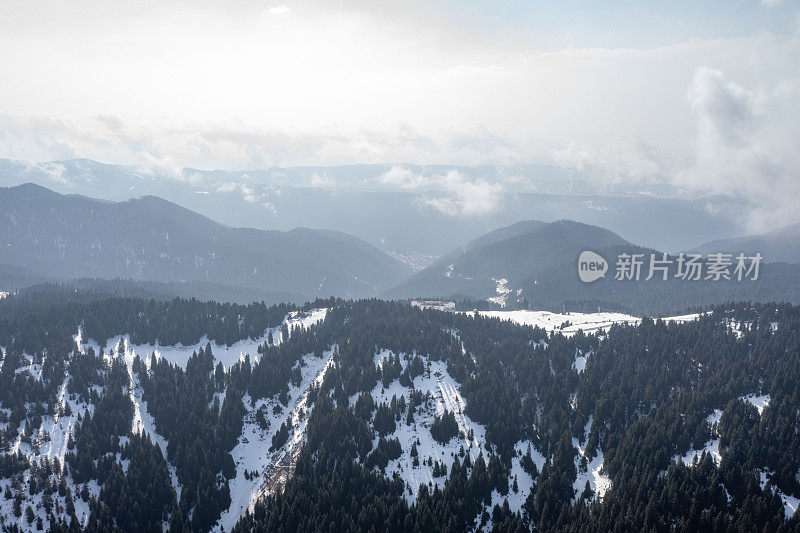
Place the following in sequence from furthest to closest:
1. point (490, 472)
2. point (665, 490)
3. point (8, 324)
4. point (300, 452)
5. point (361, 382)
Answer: point (8, 324) < point (361, 382) < point (300, 452) < point (490, 472) < point (665, 490)

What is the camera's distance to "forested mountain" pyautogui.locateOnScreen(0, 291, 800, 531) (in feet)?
377

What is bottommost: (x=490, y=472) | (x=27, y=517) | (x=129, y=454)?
(x=27, y=517)

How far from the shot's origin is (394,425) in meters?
148

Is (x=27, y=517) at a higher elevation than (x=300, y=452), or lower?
lower

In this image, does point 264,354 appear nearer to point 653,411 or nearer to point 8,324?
point 8,324

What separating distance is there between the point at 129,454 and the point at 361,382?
71.8 meters

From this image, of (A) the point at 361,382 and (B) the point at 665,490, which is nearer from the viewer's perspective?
(B) the point at 665,490

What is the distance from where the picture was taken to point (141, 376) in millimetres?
164750

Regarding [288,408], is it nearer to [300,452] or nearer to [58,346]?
[300,452]

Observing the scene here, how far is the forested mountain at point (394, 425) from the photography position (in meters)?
115

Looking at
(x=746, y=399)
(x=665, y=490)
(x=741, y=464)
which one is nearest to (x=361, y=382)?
(x=665, y=490)

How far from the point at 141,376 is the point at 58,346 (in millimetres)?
33168

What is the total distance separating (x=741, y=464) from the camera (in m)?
117

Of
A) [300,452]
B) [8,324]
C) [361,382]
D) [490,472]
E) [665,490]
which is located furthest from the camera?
[8,324]
